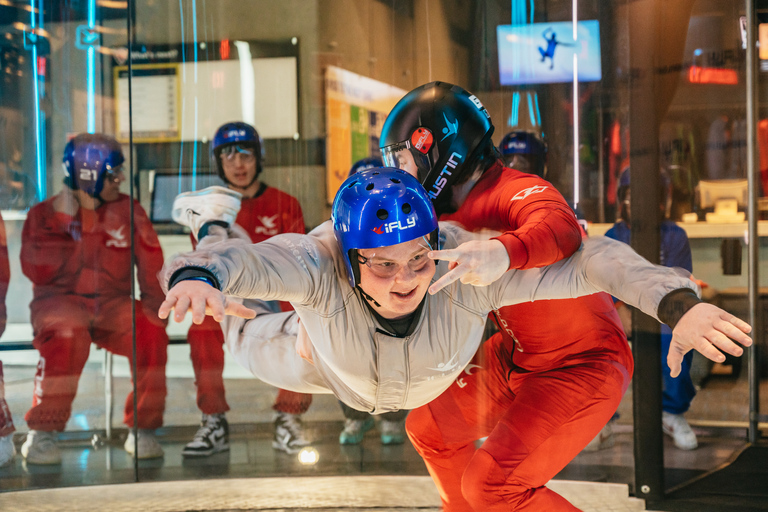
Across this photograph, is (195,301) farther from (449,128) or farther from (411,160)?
(449,128)

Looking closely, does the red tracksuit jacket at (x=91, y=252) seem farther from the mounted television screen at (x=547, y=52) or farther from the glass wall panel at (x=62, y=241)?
the mounted television screen at (x=547, y=52)

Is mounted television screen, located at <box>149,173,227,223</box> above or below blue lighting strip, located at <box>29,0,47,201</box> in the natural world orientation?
below

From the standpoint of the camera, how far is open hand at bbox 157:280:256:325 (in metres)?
1.54

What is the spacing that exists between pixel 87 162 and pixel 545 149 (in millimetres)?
2272

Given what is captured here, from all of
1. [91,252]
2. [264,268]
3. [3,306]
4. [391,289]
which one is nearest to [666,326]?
[391,289]

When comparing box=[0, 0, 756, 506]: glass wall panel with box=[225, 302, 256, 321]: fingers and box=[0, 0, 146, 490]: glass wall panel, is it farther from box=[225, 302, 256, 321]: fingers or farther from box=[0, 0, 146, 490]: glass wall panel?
box=[225, 302, 256, 321]: fingers

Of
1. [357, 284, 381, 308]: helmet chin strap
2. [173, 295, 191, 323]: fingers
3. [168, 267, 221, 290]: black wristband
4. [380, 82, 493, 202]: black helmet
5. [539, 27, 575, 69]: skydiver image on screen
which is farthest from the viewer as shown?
[539, 27, 575, 69]: skydiver image on screen

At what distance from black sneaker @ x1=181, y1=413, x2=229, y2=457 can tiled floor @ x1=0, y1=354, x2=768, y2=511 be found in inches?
1.6

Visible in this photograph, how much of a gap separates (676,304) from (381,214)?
0.82 m

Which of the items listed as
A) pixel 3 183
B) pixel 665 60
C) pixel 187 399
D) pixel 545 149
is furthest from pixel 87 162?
pixel 665 60

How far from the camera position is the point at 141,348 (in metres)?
3.59

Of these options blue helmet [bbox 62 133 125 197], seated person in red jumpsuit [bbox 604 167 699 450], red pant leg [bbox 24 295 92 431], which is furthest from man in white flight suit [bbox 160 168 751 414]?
red pant leg [bbox 24 295 92 431]

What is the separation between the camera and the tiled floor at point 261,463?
3344 millimetres

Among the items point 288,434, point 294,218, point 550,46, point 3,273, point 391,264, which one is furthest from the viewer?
point 288,434
